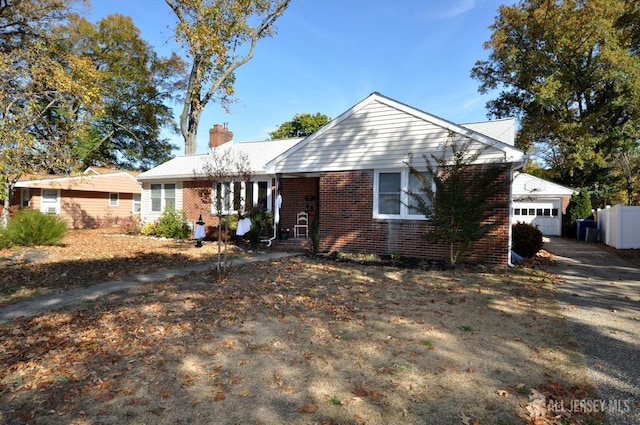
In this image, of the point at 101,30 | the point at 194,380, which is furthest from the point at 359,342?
the point at 101,30

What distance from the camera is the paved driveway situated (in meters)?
3.17

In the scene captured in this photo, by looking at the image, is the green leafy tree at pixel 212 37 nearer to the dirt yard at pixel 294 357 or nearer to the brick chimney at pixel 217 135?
the brick chimney at pixel 217 135

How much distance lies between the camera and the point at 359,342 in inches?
173

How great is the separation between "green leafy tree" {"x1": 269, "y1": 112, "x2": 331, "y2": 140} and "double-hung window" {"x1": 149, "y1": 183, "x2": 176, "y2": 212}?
24094 mm

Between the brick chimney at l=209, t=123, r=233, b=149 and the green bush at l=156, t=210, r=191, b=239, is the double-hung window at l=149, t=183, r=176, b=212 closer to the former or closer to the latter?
the green bush at l=156, t=210, r=191, b=239

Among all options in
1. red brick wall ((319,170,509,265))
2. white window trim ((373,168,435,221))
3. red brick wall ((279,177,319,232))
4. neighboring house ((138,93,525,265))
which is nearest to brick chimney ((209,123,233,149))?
red brick wall ((279,177,319,232))

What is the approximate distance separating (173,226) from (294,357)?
14698 mm

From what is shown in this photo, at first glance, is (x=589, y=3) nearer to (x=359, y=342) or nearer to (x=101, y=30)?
(x=359, y=342)

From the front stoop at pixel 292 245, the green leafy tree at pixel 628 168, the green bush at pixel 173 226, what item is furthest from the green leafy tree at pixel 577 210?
the green bush at pixel 173 226

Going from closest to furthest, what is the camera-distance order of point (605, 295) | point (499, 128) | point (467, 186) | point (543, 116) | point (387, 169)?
point (605, 295) → point (467, 186) → point (387, 169) → point (499, 128) → point (543, 116)

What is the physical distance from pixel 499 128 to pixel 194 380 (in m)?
13.5

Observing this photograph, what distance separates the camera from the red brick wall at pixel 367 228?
993 cm

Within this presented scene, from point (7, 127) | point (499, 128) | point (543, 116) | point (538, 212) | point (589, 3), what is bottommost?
point (538, 212)

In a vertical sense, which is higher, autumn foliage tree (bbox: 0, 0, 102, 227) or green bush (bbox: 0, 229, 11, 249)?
autumn foliage tree (bbox: 0, 0, 102, 227)
